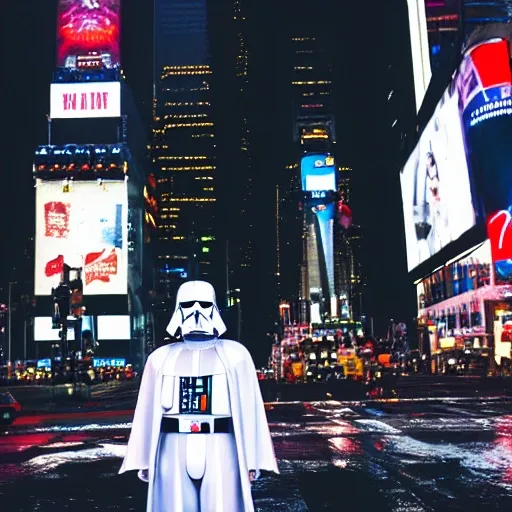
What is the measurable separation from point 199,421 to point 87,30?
143 metres

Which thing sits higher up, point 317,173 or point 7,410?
point 317,173

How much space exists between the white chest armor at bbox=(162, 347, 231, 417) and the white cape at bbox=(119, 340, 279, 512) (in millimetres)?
33

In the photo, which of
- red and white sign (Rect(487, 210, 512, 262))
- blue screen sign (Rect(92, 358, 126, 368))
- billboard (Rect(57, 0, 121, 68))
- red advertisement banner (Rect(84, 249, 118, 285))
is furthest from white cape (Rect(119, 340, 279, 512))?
billboard (Rect(57, 0, 121, 68))

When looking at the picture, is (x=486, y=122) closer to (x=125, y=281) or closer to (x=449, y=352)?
(x=449, y=352)

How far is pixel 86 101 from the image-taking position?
466 feet

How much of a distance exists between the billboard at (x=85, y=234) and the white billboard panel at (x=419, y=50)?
56.0 meters

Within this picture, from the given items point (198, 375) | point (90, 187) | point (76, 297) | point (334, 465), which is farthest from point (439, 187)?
point (198, 375)

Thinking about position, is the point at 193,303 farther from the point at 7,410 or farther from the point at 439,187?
the point at 439,187

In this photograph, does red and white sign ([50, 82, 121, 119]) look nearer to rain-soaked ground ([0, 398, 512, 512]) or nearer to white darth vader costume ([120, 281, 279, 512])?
rain-soaked ground ([0, 398, 512, 512])

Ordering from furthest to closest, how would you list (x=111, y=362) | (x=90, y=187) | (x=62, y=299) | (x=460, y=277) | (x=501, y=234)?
1. (x=90, y=187)
2. (x=111, y=362)
3. (x=460, y=277)
4. (x=501, y=234)
5. (x=62, y=299)

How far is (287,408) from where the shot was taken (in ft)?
96.1

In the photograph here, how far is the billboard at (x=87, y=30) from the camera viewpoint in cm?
14000

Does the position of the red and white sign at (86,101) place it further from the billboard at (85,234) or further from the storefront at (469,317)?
the storefront at (469,317)

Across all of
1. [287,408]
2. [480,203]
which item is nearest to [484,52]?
[480,203]
